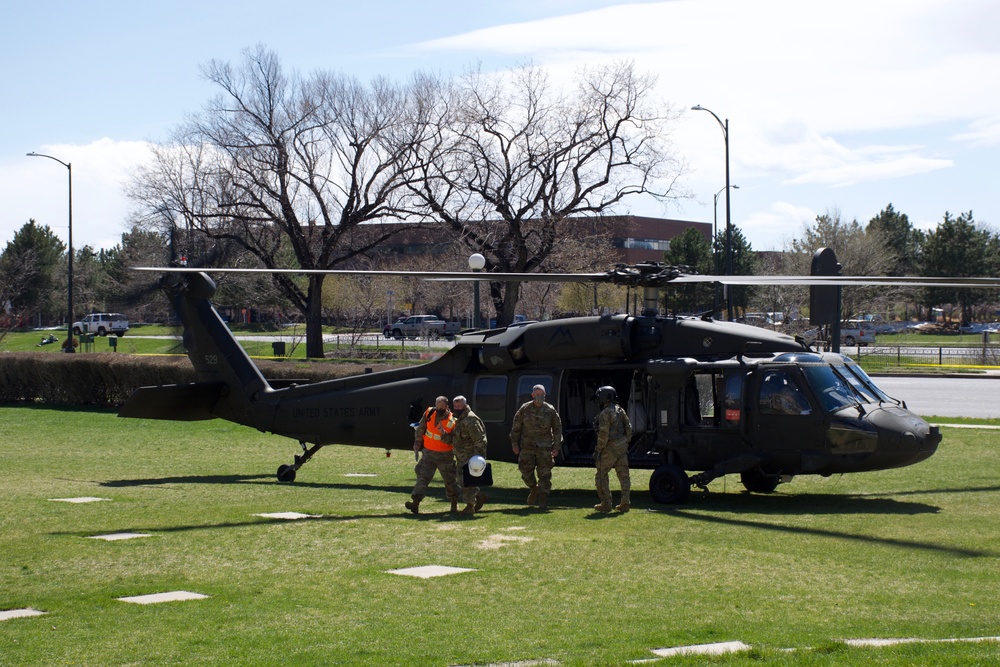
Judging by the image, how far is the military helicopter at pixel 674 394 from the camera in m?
15.0

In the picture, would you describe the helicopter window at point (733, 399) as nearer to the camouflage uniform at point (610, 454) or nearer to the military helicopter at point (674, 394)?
the military helicopter at point (674, 394)

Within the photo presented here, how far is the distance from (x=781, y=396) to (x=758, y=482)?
2.17 meters

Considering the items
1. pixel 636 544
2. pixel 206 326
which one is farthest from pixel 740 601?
pixel 206 326

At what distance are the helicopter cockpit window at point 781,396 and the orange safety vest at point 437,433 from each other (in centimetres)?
446

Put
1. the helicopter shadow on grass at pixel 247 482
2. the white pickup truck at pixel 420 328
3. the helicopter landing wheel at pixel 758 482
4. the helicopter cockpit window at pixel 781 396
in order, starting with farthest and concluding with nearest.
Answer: the white pickup truck at pixel 420 328, the helicopter shadow on grass at pixel 247 482, the helicopter landing wheel at pixel 758 482, the helicopter cockpit window at pixel 781 396

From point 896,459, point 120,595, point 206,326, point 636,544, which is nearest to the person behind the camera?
point 120,595

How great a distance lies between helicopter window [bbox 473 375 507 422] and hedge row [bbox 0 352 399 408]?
14.0 m

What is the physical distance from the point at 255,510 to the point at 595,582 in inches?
274

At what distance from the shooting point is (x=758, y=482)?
1692 centimetres

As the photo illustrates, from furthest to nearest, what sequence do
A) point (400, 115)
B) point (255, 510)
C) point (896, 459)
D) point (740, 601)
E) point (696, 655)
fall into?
1. point (400, 115)
2. point (255, 510)
3. point (896, 459)
4. point (740, 601)
5. point (696, 655)

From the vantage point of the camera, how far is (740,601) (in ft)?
30.5

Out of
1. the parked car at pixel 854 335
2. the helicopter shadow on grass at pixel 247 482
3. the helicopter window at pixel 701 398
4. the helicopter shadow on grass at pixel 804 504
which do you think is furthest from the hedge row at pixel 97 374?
the parked car at pixel 854 335

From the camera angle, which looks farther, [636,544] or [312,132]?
[312,132]

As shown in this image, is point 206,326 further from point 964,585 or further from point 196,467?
point 964,585
